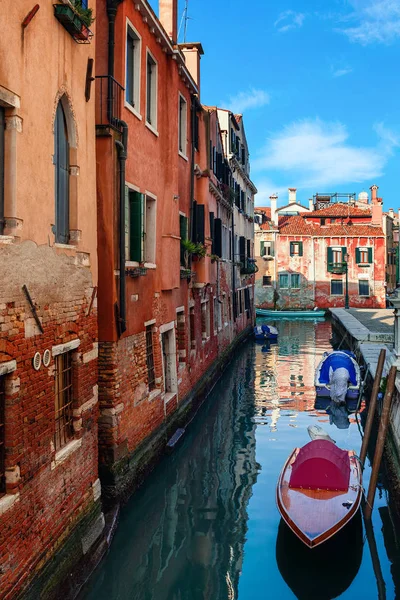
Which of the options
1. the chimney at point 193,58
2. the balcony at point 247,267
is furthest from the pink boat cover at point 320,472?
the balcony at point 247,267

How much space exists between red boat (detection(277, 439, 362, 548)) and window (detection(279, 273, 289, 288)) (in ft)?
126

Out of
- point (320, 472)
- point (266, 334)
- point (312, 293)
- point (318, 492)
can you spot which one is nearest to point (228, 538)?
point (318, 492)

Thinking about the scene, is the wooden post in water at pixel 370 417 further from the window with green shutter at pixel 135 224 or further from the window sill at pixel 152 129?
the window sill at pixel 152 129

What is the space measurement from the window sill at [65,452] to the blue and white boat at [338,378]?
36.5 ft

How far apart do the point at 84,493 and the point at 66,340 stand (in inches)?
77.1

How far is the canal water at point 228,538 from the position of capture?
6.93 meters

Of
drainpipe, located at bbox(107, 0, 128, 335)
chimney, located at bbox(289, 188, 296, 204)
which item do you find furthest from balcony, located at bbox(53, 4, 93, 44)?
chimney, located at bbox(289, 188, 296, 204)

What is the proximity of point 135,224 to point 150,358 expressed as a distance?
2.73m

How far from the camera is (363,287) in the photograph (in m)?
46.2

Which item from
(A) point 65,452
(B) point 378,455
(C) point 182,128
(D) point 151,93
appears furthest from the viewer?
(C) point 182,128

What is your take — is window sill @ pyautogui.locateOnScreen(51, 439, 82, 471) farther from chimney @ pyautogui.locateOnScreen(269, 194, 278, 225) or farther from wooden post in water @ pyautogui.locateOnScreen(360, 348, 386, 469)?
chimney @ pyautogui.locateOnScreen(269, 194, 278, 225)

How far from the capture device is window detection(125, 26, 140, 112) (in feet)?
30.9

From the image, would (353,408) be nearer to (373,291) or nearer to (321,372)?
(321,372)

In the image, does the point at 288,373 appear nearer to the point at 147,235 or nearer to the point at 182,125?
the point at 182,125
